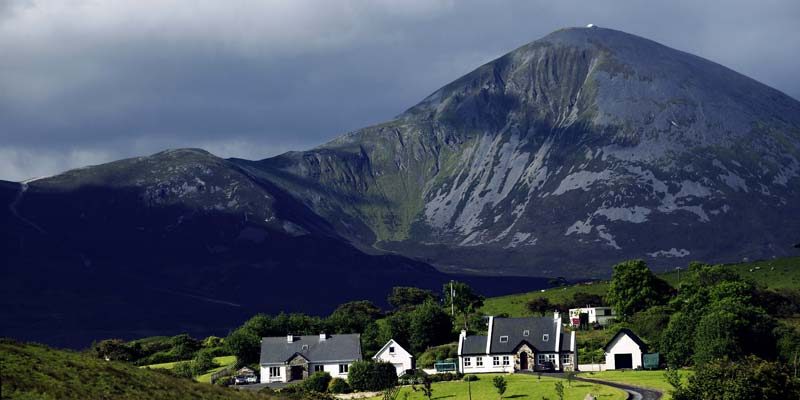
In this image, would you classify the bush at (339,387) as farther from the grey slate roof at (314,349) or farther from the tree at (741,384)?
the tree at (741,384)

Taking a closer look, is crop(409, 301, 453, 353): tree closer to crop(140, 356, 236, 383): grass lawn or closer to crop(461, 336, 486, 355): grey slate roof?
crop(461, 336, 486, 355): grey slate roof

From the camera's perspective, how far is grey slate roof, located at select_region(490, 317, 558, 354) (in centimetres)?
12338

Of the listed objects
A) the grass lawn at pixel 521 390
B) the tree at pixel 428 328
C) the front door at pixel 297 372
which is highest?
the tree at pixel 428 328

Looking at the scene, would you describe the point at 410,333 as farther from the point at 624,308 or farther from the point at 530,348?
the point at 624,308

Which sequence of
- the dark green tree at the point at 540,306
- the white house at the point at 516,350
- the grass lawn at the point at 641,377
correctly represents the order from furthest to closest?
the dark green tree at the point at 540,306 → the white house at the point at 516,350 → the grass lawn at the point at 641,377

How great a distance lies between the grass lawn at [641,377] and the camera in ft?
316

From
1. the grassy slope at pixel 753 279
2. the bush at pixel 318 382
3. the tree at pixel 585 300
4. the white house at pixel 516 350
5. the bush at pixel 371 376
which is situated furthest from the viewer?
the grassy slope at pixel 753 279

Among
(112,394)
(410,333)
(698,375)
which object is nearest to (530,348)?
(410,333)

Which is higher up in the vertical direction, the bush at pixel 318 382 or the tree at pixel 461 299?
the tree at pixel 461 299

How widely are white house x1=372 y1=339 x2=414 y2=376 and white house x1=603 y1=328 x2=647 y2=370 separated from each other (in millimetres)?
22098

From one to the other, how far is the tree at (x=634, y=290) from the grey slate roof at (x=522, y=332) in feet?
104

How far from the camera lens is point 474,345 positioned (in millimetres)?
124250

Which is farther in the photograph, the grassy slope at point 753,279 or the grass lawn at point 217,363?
the grassy slope at point 753,279

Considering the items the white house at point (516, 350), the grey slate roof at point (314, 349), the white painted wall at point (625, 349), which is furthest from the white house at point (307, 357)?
the white painted wall at point (625, 349)
